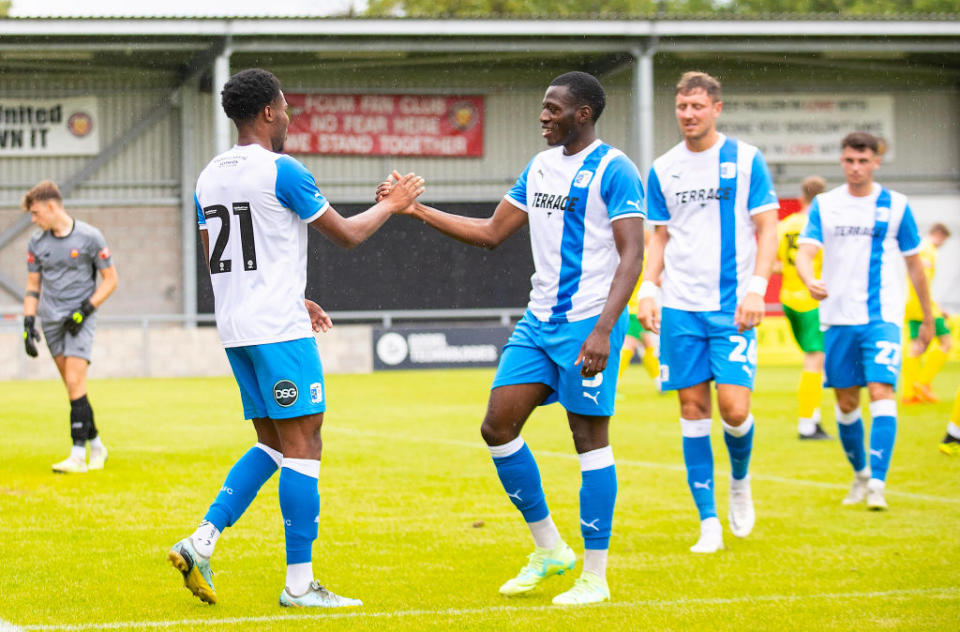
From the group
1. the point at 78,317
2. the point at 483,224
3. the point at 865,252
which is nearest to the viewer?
the point at 483,224

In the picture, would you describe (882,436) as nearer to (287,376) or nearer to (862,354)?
(862,354)

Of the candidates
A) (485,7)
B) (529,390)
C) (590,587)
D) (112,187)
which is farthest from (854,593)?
(485,7)

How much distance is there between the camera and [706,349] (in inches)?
244

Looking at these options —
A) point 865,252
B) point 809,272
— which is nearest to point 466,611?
point 809,272

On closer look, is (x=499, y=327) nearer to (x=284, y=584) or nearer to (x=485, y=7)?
(x=284, y=584)

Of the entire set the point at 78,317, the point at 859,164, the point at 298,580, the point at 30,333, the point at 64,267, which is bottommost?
the point at 298,580

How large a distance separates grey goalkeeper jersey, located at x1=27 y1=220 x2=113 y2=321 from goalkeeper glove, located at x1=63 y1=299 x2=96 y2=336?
0.04 metres

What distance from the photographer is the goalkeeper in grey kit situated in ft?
29.0

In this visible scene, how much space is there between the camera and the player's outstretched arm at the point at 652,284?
602cm

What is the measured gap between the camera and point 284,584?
5.25 meters

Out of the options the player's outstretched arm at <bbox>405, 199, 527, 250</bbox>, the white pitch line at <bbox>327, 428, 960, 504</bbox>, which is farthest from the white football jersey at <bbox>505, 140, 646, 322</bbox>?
the white pitch line at <bbox>327, 428, 960, 504</bbox>

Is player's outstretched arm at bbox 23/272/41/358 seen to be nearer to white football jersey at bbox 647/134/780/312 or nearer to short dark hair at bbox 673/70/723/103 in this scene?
white football jersey at bbox 647/134/780/312

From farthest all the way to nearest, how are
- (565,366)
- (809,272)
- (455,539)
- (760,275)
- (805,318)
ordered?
(805,318) → (809,272) → (455,539) → (760,275) → (565,366)

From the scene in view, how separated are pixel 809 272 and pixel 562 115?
2787 millimetres
